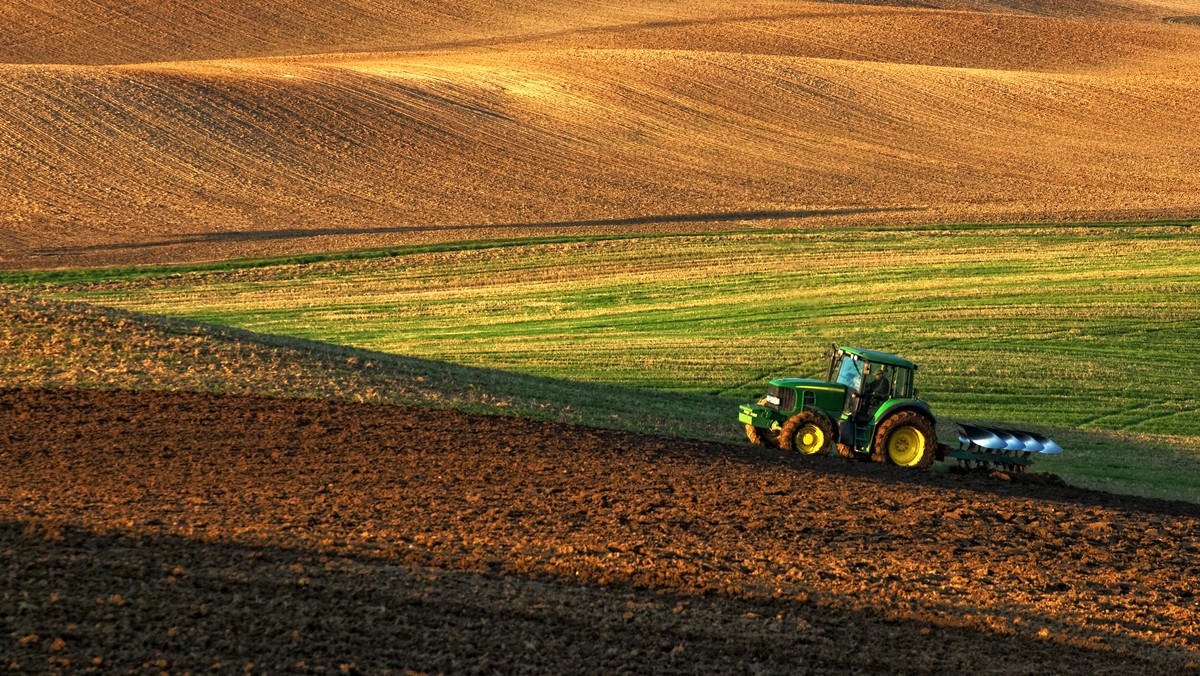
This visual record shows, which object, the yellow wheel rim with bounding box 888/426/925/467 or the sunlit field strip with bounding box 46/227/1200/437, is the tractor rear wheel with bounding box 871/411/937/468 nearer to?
the yellow wheel rim with bounding box 888/426/925/467

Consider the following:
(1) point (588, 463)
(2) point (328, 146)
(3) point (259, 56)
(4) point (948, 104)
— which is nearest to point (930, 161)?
(4) point (948, 104)

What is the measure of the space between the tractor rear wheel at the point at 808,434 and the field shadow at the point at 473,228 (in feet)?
79.8

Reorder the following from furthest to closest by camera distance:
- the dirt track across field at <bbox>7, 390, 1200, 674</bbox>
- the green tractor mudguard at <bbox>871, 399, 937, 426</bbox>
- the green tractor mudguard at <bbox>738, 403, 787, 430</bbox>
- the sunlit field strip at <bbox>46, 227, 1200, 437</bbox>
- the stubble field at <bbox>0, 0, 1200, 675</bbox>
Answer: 1. the sunlit field strip at <bbox>46, 227, 1200, 437</bbox>
2. the green tractor mudguard at <bbox>738, 403, 787, 430</bbox>
3. the green tractor mudguard at <bbox>871, 399, 937, 426</bbox>
4. the stubble field at <bbox>0, 0, 1200, 675</bbox>
5. the dirt track across field at <bbox>7, 390, 1200, 674</bbox>

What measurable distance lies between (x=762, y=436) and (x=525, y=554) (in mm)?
7095

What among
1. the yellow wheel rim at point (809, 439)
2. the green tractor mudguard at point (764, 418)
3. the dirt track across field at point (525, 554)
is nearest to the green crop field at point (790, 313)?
the green tractor mudguard at point (764, 418)

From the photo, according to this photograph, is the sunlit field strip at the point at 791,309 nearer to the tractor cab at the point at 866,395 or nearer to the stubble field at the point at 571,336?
the stubble field at the point at 571,336

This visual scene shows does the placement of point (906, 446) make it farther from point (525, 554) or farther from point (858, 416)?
point (525, 554)

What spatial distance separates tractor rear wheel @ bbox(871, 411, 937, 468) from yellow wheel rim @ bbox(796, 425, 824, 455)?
723 millimetres

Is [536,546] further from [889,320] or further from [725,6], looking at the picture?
[725,6]

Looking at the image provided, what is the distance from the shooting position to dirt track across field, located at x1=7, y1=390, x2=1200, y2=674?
34.7 feet

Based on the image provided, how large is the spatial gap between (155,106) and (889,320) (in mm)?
32156

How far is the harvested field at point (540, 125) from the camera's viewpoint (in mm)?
43344

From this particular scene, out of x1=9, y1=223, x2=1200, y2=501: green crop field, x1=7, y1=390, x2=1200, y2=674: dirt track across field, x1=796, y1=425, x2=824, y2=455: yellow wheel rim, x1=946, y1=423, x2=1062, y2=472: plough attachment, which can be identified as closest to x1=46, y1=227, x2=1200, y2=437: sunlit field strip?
x1=9, y1=223, x2=1200, y2=501: green crop field

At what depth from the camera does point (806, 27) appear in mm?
78188
